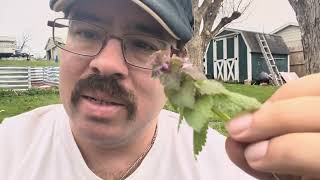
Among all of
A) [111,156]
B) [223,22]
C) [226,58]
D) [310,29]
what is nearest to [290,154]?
[111,156]

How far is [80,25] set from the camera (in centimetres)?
225

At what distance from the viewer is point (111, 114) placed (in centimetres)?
202

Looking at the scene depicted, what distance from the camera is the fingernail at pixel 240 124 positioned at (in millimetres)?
1182

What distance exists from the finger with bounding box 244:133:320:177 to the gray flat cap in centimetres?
107

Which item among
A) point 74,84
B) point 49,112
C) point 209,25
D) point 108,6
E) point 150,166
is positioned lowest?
point 150,166

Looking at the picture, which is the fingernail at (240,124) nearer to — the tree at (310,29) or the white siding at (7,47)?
the tree at (310,29)

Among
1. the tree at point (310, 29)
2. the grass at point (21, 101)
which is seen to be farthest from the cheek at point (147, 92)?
the grass at point (21, 101)

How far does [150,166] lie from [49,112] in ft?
→ 2.37

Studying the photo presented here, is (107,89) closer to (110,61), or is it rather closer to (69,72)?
(110,61)

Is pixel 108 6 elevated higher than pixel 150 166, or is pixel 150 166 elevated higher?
pixel 108 6

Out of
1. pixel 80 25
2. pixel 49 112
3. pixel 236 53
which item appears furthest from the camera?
pixel 236 53

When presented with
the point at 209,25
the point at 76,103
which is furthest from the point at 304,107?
the point at 209,25

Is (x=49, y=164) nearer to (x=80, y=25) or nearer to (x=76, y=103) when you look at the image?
(x=76, y=103)

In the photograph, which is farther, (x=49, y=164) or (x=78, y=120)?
(x=49, y=164)
